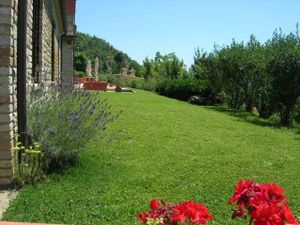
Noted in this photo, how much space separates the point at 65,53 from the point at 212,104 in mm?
8565

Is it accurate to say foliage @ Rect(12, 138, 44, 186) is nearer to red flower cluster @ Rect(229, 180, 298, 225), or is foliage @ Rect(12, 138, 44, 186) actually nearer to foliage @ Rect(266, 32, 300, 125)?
red flower cluster @ Rect(229, 180, 298, 225)

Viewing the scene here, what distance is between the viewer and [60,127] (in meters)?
5.63

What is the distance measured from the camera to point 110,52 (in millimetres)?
96875

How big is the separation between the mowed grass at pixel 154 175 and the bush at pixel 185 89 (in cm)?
1412

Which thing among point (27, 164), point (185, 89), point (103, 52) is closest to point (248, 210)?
point (27, 164)

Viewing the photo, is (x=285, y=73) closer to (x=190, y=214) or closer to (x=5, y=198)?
(x=5, y=198)

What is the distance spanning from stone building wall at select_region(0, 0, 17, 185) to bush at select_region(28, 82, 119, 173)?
562mm

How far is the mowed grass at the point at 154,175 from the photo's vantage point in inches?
168

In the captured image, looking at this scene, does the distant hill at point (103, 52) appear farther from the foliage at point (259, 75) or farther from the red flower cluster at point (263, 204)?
the red flower cluster at point (263, 204)

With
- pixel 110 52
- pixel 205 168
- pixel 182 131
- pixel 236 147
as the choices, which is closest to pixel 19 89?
pixel 205 168

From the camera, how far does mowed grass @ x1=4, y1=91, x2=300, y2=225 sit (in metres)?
4.26

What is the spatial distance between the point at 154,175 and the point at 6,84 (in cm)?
231

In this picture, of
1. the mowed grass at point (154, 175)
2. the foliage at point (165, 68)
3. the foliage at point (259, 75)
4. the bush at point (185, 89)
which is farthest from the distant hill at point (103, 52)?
the mowed grass at point (154, 175)

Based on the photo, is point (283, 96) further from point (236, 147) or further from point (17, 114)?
point (17, 114)
